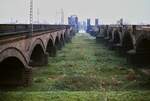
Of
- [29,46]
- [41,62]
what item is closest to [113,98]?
[29,46]

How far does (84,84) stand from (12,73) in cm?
567

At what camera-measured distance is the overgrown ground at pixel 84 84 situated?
1981cm

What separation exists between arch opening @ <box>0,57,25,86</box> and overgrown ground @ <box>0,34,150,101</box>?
2.54 feet

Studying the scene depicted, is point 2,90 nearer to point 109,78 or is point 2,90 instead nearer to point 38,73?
point 38,73

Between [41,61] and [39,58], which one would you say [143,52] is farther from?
[39,58]

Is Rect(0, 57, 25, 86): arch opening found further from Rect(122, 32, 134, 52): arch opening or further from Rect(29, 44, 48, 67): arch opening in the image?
Rect(122, 32, 134, 52): arch opening

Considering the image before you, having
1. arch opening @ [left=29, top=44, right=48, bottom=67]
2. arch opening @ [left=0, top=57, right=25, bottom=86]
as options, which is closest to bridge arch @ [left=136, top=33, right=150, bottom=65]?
arch opening @ [left=29, top=44, right=48, bottom=67]

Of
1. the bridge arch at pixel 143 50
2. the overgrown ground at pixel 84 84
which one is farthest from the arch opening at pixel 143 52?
the overgrown ground at pixel 84 84

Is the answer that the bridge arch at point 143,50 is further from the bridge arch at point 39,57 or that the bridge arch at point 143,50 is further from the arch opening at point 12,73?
the arch opening at point 12,73

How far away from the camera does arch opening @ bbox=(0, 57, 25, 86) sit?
74.2ft

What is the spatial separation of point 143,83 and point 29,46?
30.8 ft

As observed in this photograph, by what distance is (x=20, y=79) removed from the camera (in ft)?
74.9

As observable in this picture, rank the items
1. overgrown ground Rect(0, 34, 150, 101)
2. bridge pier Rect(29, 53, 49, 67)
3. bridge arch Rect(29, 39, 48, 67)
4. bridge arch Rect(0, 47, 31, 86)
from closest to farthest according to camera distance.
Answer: overgrown ground Rect(0, 34, 150, 101)
bridge arch Rect(0, 47, 31, 86)
bridge arch Rect(29, 39, 48, 67)
bridge pier Rect(29, 53, 49, 67)

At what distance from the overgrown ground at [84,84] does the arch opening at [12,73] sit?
30.5 inches
